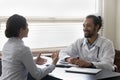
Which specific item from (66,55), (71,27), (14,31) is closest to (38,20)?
(71,27)

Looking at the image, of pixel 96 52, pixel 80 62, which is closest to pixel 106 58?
pixel 96 52

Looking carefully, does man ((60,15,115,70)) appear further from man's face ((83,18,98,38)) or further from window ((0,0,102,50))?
window ((0,0,102,50))

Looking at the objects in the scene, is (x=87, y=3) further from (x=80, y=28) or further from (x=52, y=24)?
(x=52, y=24)

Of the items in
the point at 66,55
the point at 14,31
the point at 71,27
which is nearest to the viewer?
the point at 14,31

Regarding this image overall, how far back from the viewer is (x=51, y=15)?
3.84 meters

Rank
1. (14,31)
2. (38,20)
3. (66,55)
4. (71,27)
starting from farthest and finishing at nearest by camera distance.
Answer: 1. (71,27)
2. (38,20)
3. (66,55)
4. (14,31)

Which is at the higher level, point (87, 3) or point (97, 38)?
point (87, 3)

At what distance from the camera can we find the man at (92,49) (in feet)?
9.17

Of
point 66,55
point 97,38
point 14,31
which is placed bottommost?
point 66,55

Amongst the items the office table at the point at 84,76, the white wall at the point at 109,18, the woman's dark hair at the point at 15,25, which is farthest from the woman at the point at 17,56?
the white wall at the point at 109,18

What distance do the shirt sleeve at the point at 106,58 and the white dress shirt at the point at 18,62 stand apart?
94cm

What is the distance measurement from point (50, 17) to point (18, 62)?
199 centimetres

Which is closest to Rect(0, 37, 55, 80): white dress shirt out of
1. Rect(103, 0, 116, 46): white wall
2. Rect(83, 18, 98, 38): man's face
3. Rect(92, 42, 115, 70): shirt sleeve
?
Rect(92, 42, 115, 70): shirt sleeve

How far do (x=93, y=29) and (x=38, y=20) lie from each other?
0.99m
